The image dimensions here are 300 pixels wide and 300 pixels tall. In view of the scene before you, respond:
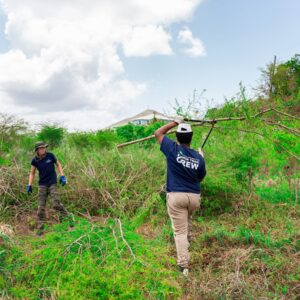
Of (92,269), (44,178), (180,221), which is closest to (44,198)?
(44,178)

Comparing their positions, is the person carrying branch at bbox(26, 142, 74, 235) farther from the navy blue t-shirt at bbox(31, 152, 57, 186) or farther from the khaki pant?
the khaki pant

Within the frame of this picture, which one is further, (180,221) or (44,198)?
(44,198)

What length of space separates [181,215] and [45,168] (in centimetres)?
330

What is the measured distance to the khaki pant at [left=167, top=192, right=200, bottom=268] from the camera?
4.34 metres

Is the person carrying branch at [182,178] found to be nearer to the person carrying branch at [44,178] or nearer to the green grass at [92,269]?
the green grass at [92,269]

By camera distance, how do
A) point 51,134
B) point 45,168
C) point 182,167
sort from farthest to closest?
point 51,134, point 45,168, point 182,167

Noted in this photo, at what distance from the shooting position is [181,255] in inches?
172

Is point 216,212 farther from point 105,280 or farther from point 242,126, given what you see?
point 105,280

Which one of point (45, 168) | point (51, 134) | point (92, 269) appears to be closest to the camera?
point (92, 269)

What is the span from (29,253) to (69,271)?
2.83ft

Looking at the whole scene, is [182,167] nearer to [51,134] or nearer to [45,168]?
[45,168]

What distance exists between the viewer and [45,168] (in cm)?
666

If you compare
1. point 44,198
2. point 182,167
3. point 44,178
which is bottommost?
point 44,198

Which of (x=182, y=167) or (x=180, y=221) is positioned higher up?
(x=182, y=167)
